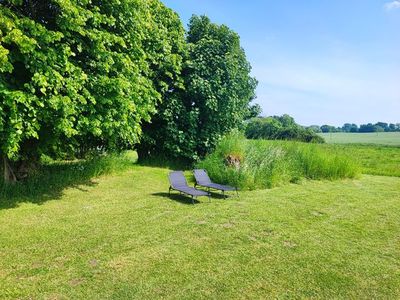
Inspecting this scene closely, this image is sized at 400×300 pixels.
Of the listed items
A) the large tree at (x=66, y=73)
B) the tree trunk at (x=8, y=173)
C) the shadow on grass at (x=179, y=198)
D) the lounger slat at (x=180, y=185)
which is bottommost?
the shadow on grass at (x=179, y=198)

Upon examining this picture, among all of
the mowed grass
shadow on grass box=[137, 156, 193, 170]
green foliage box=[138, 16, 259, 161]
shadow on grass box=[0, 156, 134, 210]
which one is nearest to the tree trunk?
shadow on grass box=[0, 156, 134, 210]

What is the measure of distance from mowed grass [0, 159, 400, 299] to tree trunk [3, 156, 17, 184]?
3.00ft

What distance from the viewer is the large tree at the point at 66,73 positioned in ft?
21.9

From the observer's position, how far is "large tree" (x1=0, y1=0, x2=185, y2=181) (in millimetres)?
6668

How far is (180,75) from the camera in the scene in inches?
569

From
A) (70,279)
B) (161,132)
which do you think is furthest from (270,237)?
Result: (161,132)

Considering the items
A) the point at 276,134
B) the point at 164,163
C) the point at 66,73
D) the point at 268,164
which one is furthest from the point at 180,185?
the point at 276,134

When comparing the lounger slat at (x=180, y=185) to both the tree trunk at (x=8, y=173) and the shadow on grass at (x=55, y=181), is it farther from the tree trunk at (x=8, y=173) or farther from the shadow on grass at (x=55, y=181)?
the tree trunk at (x=8, y=173)

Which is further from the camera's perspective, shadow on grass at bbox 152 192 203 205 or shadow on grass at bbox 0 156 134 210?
shadow on grass at bbox 152 192 203 205

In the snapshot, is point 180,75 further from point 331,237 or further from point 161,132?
point 331,237

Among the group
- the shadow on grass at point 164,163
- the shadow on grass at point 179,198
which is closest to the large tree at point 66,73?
the shadow on grass at point 179,198

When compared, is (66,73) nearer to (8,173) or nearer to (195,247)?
(8,173)

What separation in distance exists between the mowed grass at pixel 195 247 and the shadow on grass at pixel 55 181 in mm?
167

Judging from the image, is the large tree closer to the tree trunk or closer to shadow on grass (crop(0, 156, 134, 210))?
the tree trunk
